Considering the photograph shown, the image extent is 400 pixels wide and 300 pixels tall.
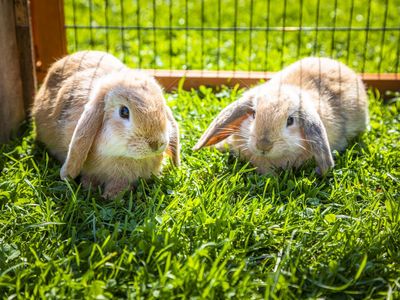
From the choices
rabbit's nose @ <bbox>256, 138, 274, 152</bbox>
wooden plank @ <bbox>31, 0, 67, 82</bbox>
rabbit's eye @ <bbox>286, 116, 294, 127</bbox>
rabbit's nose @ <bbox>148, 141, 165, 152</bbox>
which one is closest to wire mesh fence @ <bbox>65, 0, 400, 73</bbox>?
wooden plank @ <bbox>31, 0, 67, 82</bbox>

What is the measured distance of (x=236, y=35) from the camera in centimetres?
590

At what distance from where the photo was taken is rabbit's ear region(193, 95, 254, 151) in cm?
385

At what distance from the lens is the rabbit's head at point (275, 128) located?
143 inches

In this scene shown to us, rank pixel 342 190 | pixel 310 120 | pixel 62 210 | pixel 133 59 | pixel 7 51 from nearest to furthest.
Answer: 1. pixel 62 210
2. pixel 342 190
3. pixel 310 120
4. pixel 7 51
5. pixel 133 59

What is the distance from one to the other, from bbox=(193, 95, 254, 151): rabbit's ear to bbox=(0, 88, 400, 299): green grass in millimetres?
145

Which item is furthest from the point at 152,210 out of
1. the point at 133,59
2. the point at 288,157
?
the point at 133,59

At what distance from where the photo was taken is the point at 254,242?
299 centimetres

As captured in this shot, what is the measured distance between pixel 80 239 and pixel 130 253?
43 centimetres

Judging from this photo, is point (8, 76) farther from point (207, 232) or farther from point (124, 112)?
point (207, 232)

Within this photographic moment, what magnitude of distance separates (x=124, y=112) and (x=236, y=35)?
9.50 feet

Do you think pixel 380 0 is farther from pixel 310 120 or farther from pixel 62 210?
pixel 62 210

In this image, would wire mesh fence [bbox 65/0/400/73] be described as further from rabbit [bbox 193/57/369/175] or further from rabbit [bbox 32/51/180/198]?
rabbit [bbox 32/51/180/198]

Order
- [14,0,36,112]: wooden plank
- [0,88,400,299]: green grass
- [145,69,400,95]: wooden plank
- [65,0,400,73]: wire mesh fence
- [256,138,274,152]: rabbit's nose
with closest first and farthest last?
[0,88,400,299]: green grass
[256,138,274,152]: rabbit's nose
[14,0,36,112]: wooden plank
[145,69,400,95]: wooden plank
[65,0,400,73]: wire mesh fence

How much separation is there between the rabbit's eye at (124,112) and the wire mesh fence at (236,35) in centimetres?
178
